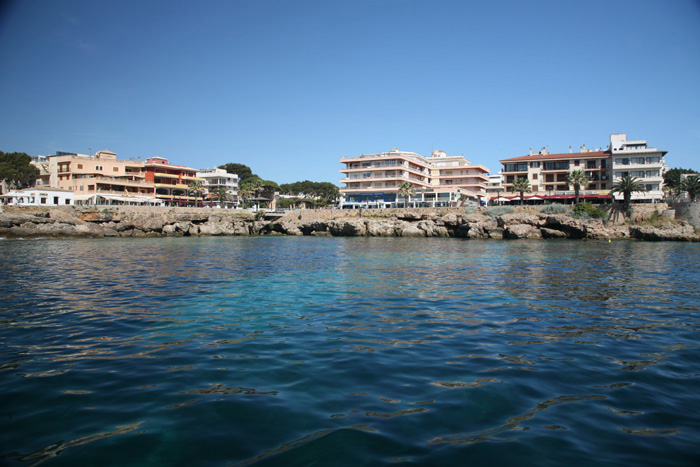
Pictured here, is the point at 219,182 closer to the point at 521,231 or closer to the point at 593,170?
the point at 521,231

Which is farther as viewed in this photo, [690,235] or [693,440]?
[690,235]

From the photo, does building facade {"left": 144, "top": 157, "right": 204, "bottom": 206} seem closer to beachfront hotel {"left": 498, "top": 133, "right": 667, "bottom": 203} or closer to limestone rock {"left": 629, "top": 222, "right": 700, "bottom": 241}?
beachfront hotel {"left": 498, "top": 133, "right": 667, "bottom": 203}

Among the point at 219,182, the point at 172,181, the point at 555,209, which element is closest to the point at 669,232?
the point at 555,209

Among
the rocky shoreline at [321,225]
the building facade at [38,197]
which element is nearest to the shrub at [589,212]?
the rocky shoreline at [321,225]

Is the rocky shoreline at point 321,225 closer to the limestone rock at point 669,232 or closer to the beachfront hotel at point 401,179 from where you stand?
the limestone rock at point 669,232

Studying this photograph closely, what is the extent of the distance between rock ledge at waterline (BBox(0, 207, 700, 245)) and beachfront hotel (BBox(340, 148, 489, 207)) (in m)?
20.3

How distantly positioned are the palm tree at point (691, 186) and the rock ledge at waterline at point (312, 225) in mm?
8799

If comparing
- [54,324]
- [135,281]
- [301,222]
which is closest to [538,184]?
[301,222]

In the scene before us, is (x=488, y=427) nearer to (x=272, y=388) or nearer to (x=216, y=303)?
(x=272, y=388)

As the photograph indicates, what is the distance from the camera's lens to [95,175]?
89.7m

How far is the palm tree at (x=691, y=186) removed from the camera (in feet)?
196

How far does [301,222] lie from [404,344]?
67653 millimetres

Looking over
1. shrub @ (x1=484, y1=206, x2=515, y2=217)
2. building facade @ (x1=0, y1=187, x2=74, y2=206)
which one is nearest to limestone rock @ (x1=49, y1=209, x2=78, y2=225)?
building facade @ (x1=0, y1=187, x2=74, y2=206)

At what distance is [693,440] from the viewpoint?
16.2ft
